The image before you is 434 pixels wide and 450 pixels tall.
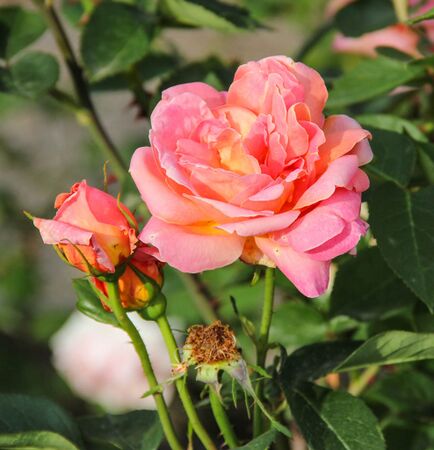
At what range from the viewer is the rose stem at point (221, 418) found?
0.53 metres

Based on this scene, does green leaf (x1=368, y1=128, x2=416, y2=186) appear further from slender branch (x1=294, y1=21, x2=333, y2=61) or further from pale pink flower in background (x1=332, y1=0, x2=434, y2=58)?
slender branch (x1=294, y1=21, x2=333, y2=61)

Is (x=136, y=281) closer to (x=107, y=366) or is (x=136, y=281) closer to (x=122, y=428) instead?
(x=122, y=428)

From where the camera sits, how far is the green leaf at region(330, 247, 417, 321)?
2.37 ft

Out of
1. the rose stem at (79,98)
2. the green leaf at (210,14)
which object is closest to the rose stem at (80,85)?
the rose stem at (79,98)

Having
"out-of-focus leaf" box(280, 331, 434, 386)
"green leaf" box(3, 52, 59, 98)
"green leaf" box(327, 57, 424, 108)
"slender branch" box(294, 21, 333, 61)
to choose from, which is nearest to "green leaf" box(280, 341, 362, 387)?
"out-of-focus leaf" box(280, 331, 434, 386)

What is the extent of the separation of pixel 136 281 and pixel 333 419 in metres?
0.16

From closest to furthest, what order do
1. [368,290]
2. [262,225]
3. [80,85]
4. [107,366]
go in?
[262,225], [368,290], [80,85], [107,366]

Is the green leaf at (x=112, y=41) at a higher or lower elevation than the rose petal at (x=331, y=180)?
lower

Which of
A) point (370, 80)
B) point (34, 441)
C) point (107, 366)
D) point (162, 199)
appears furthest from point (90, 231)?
point (107, 366)

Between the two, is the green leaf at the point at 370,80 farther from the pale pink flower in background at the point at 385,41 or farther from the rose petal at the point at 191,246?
the rose petal at the point at 191,246

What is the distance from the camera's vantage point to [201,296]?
3.05ft

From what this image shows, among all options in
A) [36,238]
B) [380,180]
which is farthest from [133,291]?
[36,238]

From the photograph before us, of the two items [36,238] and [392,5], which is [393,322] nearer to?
[392,5]

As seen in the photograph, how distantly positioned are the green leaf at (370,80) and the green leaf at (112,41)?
7.1 inches
